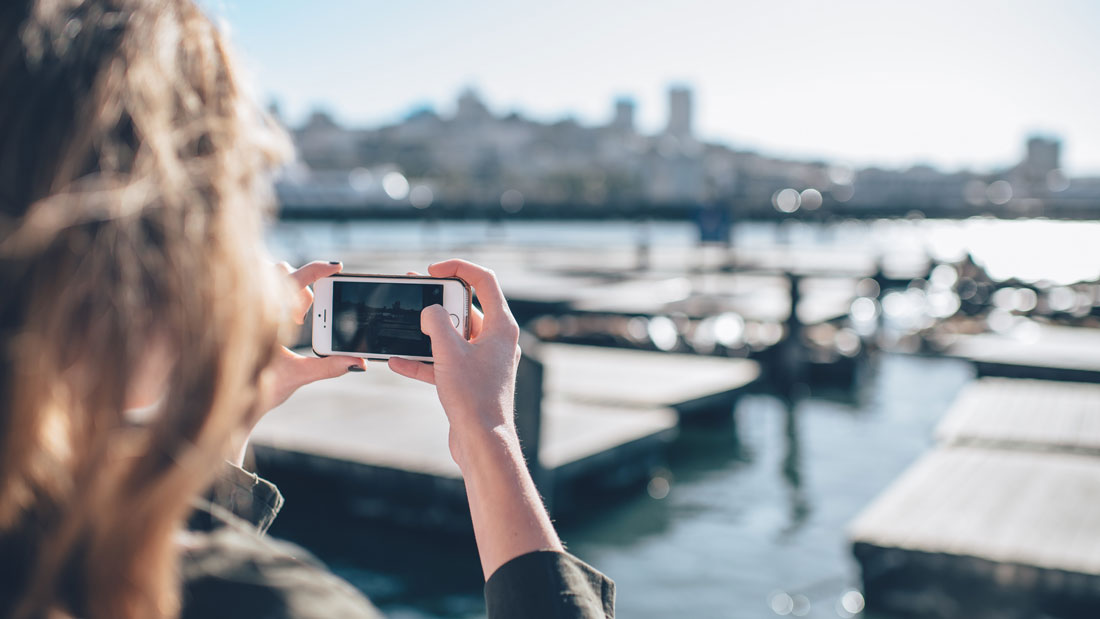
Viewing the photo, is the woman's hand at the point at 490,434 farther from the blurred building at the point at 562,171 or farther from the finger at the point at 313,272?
the blurred building at the point at 562,171

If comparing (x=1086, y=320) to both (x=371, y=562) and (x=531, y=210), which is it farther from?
(x=531, y=210)

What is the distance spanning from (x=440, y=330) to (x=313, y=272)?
441mm

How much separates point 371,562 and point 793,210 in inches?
1237

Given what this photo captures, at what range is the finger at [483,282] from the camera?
4.20 feet

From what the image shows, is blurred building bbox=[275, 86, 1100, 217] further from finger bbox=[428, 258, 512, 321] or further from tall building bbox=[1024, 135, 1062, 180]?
finger bbox=[428, 258, 512, 321]

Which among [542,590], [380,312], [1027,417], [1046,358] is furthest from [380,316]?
[1046,358]

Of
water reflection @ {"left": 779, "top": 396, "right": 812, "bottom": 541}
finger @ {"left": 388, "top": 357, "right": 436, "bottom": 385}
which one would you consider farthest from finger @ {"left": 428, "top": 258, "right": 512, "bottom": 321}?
water reflection @ {"left": 779, "top": 396, "right": 812, "bottom": 541}

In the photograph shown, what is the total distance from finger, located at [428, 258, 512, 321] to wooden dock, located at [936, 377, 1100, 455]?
809 cm

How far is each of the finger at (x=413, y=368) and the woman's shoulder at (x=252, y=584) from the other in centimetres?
62

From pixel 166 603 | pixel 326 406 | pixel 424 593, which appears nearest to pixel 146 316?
pixel 166 603

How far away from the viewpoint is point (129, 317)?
2.28 ft

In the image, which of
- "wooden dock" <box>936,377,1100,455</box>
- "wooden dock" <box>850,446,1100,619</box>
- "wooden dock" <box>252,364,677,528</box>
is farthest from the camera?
"wooden dock" <box>936,377,1100,455</box>

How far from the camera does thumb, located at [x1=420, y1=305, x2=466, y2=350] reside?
4.02ft

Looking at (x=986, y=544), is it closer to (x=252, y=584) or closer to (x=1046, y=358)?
(x=252, y=584)
